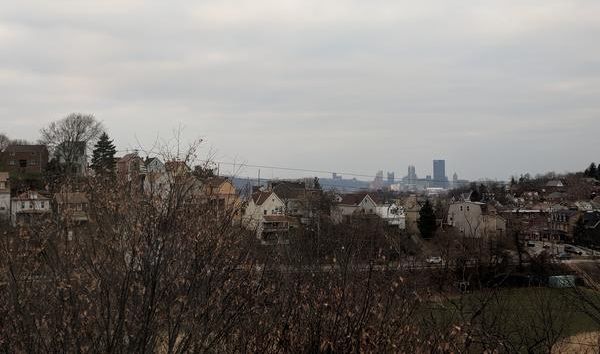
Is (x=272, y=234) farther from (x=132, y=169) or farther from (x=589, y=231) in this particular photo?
(x=589, y=231)

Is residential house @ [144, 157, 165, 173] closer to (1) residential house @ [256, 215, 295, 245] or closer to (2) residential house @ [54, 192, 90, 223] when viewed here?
(2) residential house @ [54, 192, 90, 223]

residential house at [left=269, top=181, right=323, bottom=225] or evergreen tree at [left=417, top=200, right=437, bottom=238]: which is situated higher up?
residential house at [left=269, top=181, right=323, bottom=225]

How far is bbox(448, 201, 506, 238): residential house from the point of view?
135 ft

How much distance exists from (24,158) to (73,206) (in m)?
41.8

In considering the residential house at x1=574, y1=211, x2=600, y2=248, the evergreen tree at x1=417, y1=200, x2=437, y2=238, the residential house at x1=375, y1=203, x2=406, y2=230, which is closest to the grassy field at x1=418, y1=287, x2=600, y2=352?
the evergreen tree at x1=417, y1=200, x2=437, y2=238

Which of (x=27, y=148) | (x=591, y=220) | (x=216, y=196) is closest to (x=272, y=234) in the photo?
(x=216, y=196)

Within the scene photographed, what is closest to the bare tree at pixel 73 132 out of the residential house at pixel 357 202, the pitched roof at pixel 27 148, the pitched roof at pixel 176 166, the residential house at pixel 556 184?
the pitched roof at pixel 27 148

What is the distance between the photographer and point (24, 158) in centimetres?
4309

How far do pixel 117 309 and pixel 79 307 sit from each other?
0.92 feet

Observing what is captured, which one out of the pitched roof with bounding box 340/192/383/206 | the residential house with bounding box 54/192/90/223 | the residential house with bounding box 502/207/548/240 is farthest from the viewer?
the pitched roof with bounding box 340/192/383/206

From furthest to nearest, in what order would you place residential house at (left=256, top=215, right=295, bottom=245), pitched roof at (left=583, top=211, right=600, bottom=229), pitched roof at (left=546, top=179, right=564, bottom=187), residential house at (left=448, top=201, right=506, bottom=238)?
1. pitched roof at (left=546, top=179, right=564, bottom=187)
2. pitched roof at (left=583, top=211, right=600, bottom=229)
3. residential house at (left=448, top=201, right=506, bottom=238)
4. residential house at (left=256, top=215, right=295, bottom=245)

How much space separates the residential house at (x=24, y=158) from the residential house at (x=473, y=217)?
33.1 meters

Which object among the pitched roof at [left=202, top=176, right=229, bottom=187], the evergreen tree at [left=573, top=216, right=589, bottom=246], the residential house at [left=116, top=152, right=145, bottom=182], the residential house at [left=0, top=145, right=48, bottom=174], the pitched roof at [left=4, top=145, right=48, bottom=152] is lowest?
the evergreen tree at [left=573, top=216, right=589, bottom=246]

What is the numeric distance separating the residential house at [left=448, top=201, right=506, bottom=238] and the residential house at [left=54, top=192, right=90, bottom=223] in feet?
119
